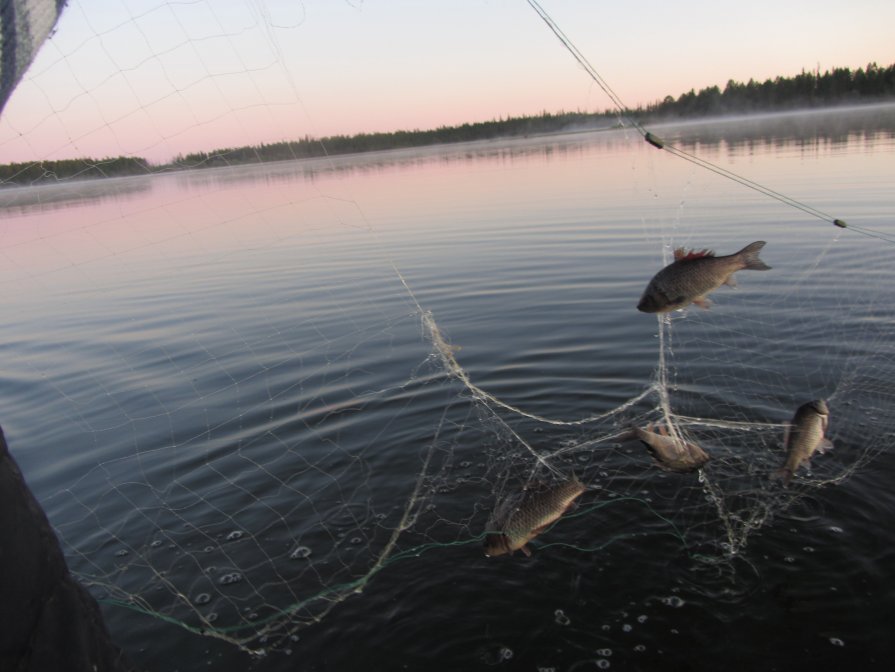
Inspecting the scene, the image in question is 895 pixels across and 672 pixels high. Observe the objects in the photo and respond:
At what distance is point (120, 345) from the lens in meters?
10.8

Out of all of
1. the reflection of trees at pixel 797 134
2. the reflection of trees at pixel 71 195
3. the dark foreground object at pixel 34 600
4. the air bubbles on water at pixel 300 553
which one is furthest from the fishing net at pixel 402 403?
the reflection of trees at pixel 797 134

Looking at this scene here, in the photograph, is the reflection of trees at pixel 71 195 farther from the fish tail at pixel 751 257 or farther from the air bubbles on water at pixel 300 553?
the fish tail at pixel 751 257

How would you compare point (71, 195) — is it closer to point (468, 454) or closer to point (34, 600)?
point (468, 454)

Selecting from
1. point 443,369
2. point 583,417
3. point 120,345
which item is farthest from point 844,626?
point 120,345

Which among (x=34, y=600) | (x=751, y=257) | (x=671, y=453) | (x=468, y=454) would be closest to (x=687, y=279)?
(x=751, y=257)

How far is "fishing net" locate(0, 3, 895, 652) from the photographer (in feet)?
16.1

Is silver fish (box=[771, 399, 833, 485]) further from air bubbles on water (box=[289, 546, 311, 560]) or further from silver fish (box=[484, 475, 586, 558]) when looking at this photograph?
air bubbles on water (box=[289, 546, 311, 560])

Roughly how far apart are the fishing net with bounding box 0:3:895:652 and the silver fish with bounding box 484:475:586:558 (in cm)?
103

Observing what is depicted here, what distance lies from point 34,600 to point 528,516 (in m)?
2.47

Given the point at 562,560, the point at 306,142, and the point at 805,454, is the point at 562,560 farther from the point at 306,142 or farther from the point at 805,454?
the point at 306,142

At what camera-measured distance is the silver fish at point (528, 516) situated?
375 cm

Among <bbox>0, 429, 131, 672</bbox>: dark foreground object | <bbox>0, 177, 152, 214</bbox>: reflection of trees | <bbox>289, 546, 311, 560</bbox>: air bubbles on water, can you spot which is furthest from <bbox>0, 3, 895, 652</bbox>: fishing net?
<bbox>0, 177, 152, 214</bbox>: reflection of trees

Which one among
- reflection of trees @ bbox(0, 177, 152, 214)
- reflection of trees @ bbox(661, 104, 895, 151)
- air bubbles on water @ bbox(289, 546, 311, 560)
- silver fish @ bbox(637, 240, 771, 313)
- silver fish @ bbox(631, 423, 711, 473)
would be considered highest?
reflection of trees @ bbox(0, 177, 152, 214)

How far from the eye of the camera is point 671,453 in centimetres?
436
